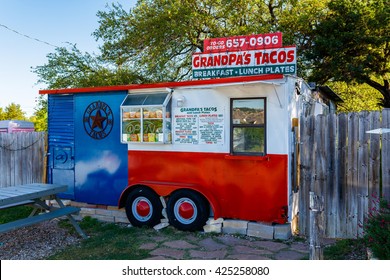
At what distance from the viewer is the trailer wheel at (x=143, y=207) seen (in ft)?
22.4

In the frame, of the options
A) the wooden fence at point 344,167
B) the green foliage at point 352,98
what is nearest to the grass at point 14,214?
the wooden fence at point 344,167

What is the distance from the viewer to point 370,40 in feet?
48.9

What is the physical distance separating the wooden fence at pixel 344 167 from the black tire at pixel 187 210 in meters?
1.71

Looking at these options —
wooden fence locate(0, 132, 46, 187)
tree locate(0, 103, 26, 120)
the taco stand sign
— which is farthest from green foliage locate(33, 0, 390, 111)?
tree locate(0, 103, 26, 120)

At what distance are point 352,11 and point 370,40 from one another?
142cm

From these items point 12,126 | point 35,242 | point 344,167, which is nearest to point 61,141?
point 35,242

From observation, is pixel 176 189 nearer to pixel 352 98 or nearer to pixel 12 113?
pixel 352 98

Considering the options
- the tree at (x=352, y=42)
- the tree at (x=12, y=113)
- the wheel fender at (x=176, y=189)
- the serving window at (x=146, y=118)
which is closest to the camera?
the wheel fender at (x=176, y=189)

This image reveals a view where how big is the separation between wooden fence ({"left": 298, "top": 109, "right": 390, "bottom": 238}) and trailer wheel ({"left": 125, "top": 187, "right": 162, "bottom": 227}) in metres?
2.61

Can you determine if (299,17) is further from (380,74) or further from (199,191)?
(199,191)

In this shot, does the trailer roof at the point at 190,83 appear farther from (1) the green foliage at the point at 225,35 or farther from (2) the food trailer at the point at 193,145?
(1) the green foliage at the point at 225,35

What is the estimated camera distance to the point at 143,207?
6.91 m

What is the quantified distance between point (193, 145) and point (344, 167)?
8.55ft

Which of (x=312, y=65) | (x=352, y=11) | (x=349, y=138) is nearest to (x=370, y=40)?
(x=352, y=11)
